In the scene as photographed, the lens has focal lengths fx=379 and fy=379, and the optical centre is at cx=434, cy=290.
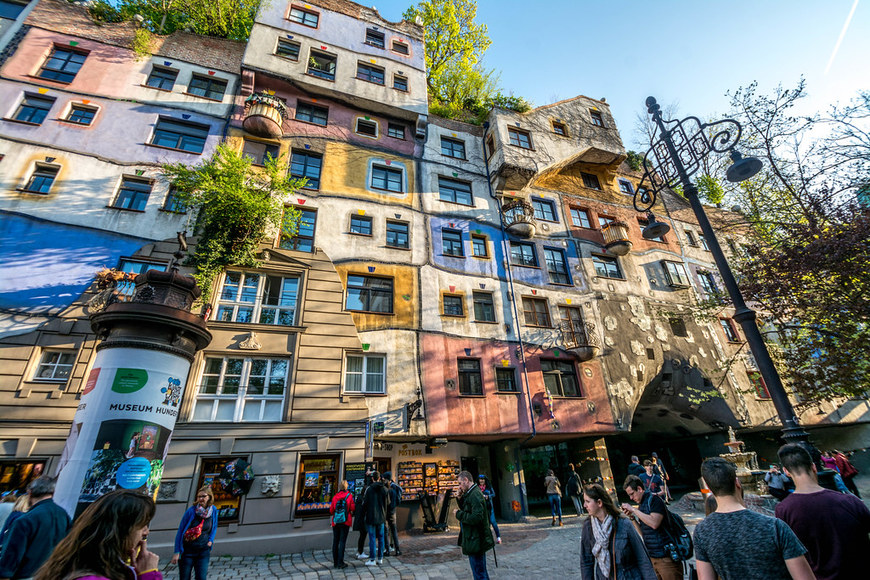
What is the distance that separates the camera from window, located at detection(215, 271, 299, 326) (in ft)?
45.1

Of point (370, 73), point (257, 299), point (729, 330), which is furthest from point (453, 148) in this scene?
point (729, 330)

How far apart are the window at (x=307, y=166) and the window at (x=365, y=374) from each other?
27.8ft

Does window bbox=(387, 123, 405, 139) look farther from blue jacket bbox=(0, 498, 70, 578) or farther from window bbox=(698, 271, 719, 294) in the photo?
window bbox=(698, 271, 719, 294)

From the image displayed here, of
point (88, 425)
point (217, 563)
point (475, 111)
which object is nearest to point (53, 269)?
point (88, 425)

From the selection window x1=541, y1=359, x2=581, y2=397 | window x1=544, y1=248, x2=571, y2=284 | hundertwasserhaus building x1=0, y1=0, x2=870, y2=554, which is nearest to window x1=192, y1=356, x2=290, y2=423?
hundertwasserhaus building x1=0, y1=0, x2=870, y2=554

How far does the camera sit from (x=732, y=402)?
21969mm

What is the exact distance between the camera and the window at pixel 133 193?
14688mm

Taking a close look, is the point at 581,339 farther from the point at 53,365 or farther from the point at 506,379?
the point at 53,365

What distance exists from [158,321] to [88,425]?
2557mm

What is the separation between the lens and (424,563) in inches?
374

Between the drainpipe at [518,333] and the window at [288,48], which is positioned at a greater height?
the window at [288,48]

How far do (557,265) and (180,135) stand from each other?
19.8 m

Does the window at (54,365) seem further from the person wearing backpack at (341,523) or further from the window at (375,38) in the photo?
the window at (375,38)

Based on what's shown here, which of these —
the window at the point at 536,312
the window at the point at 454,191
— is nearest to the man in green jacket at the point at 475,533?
the window at the point at 536,312
